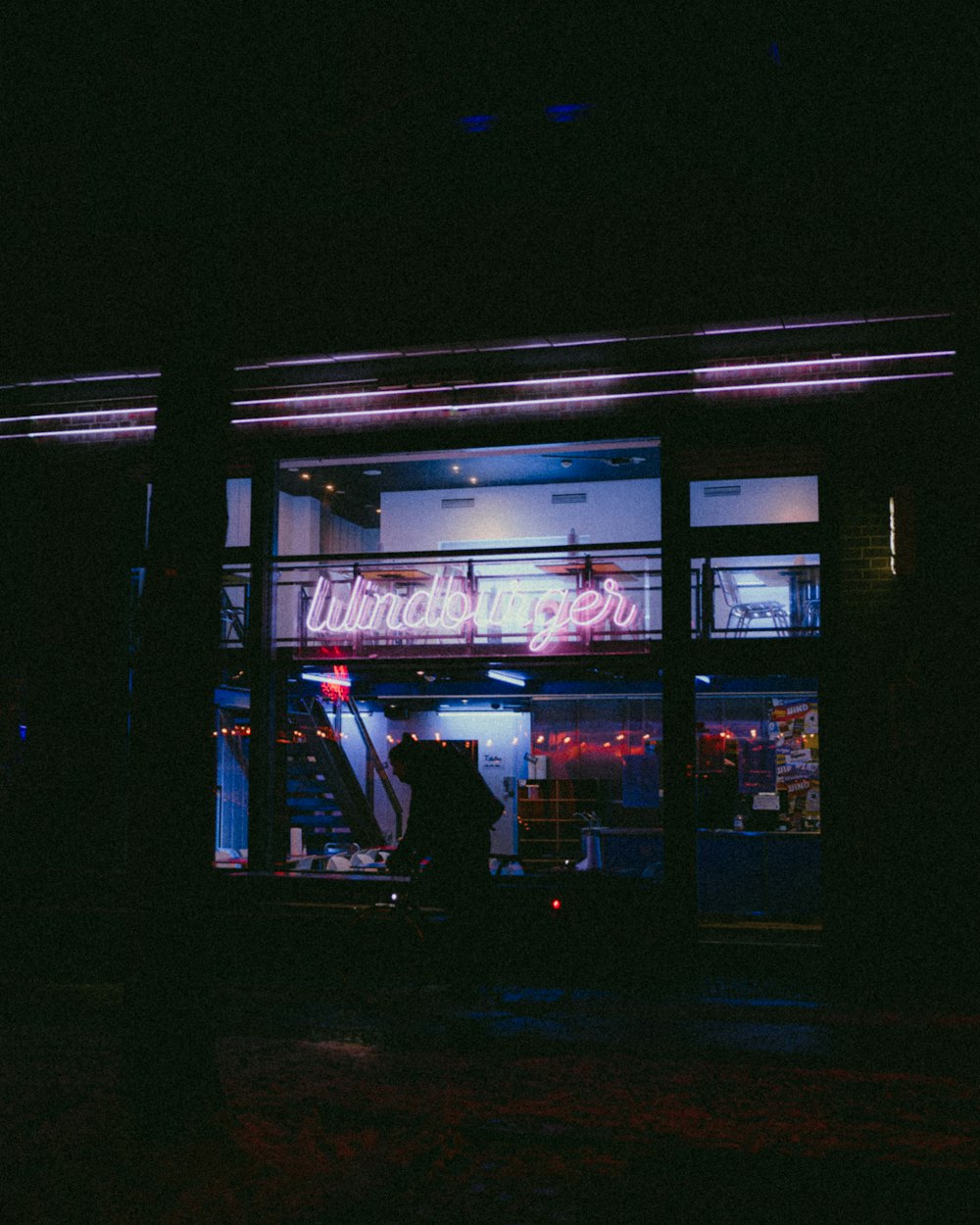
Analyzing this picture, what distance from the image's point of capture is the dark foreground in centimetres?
484

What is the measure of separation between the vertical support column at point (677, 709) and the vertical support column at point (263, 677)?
3.92 m

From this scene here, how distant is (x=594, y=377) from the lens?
11078mm

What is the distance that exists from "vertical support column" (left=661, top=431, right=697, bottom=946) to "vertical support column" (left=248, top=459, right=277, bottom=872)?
12.8 ft

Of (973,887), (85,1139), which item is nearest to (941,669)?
(973,887)

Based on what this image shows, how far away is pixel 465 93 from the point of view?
275 inches

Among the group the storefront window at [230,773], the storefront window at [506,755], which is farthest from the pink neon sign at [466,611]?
the storefront window at [230,773]

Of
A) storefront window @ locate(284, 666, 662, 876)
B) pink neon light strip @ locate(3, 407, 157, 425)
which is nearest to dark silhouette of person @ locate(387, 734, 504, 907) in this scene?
pink neon light strip @ locate(3, 407, 157, 425)

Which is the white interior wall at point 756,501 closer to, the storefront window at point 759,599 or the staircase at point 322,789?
the storefront window at point 759,599

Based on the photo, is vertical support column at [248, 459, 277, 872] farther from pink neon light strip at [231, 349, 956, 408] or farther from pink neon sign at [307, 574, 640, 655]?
pink neon sign at [307, 574, 640, 655]

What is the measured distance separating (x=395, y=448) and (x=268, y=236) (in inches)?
134

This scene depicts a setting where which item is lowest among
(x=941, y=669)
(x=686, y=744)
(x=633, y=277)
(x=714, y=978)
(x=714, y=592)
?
(x=714, y=978)

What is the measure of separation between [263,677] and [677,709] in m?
4.14

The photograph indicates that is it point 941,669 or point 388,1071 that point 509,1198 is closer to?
point 388,1071

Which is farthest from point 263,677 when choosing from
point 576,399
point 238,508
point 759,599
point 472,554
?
point 759,599
